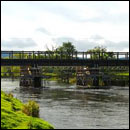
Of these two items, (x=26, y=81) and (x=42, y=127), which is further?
(x=26, y=81)

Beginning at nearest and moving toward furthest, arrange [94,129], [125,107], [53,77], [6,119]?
[6,119] < [94,129] < [125,107] < [53,77]

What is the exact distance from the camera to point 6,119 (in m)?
23.7

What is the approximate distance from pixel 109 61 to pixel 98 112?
5562cm

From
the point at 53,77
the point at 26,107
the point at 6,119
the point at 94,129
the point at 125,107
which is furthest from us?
the point at 53,77

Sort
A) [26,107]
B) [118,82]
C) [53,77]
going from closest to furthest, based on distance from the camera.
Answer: [26,107]
[118,82]
[53,77]

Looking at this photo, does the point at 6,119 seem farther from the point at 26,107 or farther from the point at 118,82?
the point at 118,82

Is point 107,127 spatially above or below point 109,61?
below

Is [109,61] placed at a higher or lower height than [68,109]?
higher

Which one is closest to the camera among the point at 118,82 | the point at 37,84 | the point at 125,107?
the point at 125,107

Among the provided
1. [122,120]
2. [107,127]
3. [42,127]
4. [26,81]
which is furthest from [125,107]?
[26,81]

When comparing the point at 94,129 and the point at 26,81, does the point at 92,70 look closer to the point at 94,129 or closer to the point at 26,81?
the point at 26,81

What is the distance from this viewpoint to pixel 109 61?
96750 millimetres

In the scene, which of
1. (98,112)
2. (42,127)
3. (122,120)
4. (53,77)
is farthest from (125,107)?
(53,77)

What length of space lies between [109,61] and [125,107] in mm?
50030
